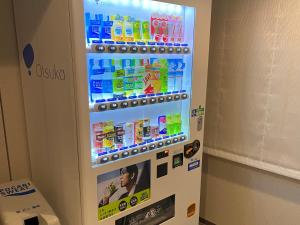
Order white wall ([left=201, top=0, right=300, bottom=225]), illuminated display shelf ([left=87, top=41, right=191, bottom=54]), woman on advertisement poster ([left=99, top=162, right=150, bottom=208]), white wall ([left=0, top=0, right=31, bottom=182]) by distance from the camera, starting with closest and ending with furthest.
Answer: illuminated display shelf ([left=87, top=41, right=191, bottom=54]), woman on advertisement poster ([left=99, top=162, right=150, bottom=208]), white wall ([left=0, top=0, right=31, bottom=182]), white wall ([left=201, top=0, right=300, bottom=225])

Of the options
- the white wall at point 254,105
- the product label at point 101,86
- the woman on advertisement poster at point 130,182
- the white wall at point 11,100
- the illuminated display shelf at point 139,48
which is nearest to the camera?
the illuminated display shelf at point 139,48

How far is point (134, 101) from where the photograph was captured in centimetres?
142

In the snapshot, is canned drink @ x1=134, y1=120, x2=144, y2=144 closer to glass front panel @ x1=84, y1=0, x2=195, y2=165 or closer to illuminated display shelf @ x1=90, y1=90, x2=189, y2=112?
glass front panel @ x1=84, y1=0, x2=195, y2=165

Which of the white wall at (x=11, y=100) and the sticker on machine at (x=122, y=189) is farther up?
the white wall at (x=11, y=100)

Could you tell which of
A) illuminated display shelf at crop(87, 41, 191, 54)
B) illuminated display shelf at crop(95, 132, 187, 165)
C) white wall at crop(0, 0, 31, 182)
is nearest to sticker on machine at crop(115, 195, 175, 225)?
illuminated display shelf at crop(95, 132, 187, 165)

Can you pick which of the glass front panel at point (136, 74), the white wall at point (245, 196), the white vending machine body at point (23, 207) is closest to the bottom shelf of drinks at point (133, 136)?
the glass front panel at point (136, 74)

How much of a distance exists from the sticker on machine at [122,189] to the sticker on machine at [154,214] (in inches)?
2.9

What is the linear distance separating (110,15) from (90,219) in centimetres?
104

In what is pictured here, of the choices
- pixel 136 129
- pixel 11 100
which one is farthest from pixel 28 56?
pixel 136 129

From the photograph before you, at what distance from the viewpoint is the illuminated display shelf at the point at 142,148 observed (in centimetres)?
140

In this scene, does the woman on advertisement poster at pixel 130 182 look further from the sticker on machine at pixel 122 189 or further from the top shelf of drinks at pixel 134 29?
the top shelf of drinks at pixel 134 29

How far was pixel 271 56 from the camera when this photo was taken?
1889mm

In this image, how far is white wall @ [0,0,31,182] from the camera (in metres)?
1.58

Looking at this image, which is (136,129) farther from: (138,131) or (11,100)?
(11,100)
